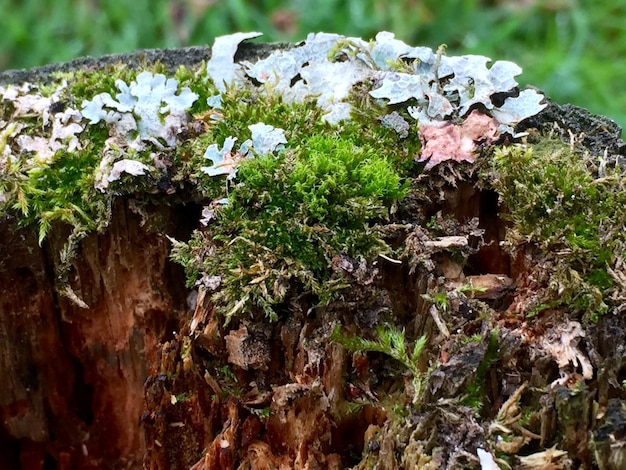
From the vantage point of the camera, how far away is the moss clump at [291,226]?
1.70m

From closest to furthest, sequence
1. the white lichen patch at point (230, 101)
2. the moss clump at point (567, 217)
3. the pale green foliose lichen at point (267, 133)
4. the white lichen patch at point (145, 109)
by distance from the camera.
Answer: the moss clump at point (567, 217), the pale green foliose lichen at point (267, 133), the white lichen patch at point (230, 101), the white lichen patch at point (145, 109)

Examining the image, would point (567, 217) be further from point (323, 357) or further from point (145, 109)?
point (145, 109)

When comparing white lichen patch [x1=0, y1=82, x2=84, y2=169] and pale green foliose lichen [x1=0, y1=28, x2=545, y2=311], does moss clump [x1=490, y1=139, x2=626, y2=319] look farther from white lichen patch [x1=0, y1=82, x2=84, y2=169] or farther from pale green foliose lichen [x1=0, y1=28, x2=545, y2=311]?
white lichen patch [x1=0, y1=82, x2=84, y2=169]

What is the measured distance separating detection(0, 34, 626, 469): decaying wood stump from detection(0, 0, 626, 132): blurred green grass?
269cm

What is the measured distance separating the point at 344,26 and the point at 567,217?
10.5 feet

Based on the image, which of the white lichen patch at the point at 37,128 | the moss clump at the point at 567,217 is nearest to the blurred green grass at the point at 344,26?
the white lichen patch at the point at 37,128

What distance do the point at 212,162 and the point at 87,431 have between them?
1.05 m

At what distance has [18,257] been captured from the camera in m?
1.97

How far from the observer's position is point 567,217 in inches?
67.6

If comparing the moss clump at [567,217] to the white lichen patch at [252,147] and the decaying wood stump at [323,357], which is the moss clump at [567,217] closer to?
the decaying wood stump at [323,357]

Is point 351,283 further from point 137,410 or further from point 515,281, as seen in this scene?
point 137,410

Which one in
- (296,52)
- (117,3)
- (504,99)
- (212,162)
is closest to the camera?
(212,162)

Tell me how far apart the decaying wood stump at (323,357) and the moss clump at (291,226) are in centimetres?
6

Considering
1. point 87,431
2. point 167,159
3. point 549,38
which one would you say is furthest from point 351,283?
point 549,38
